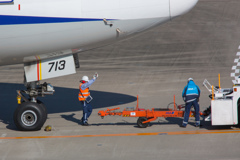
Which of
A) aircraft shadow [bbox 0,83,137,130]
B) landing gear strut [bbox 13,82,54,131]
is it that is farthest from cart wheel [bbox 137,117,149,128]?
landing gear strut [bbox 13,82,54,131]

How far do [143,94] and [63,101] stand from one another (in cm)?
304

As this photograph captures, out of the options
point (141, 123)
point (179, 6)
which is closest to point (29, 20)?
point (179, 6)

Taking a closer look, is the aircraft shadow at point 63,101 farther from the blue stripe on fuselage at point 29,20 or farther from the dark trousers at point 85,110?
the blue stripe on fuselage at point 29,20

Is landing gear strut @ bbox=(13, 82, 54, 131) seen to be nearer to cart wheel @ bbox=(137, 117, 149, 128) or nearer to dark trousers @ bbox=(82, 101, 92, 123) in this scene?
dark trousers @ bbox=(82, 101, 92, 123)

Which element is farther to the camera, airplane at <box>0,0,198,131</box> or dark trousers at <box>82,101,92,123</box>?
dark trousers at <box>82,101,92,123</box>

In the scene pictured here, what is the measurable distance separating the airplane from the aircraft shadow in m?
3.10

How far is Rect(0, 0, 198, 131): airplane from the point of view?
1083cm

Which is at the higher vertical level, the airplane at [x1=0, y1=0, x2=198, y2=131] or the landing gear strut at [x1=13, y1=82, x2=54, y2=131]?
the airplane at [x1=0, y1=0, x2=198, y2=131]

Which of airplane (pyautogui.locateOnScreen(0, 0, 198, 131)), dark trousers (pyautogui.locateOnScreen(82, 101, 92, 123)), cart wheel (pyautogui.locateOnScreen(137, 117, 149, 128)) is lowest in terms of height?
cart wheel (pyautogui.locateOnScreen(137, 117, 149, 128))

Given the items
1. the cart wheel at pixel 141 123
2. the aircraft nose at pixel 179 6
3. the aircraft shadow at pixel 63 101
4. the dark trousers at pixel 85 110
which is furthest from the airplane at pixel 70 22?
the aircraft shadow at pixel 63 101

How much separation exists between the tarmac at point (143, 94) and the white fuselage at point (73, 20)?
8.22ft

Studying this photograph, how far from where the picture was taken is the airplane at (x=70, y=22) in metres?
10.8

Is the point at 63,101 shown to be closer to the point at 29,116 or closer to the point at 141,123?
the point at 29,116

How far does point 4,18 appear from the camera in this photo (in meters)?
10.9
